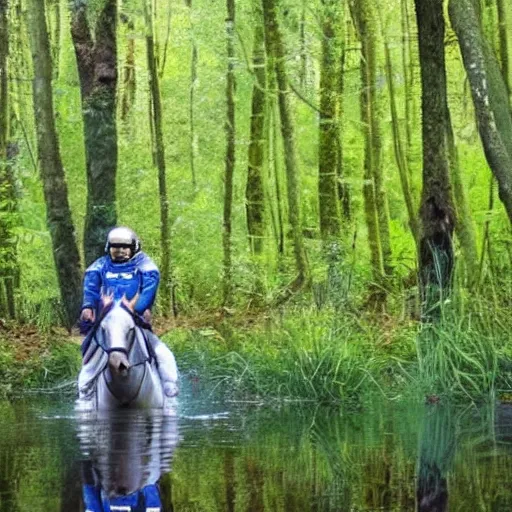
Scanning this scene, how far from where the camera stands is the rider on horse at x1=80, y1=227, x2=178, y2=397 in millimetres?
17391

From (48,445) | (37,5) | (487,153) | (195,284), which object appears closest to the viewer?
(48,445)

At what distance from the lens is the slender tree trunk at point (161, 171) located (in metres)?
30.2

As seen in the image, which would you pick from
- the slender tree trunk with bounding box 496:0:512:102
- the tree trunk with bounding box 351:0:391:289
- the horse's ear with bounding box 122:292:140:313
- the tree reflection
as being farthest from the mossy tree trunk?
the tree reflection

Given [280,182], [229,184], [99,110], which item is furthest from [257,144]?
[99,110]

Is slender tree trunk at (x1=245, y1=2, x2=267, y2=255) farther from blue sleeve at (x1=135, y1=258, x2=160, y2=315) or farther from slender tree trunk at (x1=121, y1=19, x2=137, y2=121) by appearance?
blue sleeve at (x1=135, y1=258, x2=160, y2=315)

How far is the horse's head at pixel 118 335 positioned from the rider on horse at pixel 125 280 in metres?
0.90

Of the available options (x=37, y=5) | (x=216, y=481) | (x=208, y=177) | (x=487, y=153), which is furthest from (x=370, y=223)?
(x=216, y=481)

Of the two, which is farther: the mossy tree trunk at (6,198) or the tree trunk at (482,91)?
the mossy tree trunk at (6,198)

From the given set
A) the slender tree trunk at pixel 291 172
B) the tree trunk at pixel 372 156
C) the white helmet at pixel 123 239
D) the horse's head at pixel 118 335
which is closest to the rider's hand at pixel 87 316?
the horse's head at pixel 118 335

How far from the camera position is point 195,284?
32.0 m

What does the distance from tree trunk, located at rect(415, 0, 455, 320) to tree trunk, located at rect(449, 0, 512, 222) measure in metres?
1.15

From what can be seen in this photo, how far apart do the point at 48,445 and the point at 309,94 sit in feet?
73.7

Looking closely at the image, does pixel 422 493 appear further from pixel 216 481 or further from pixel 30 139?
pixel 30 139

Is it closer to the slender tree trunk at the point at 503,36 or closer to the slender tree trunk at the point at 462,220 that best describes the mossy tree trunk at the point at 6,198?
the slender tree trunk at the point at 462,220
